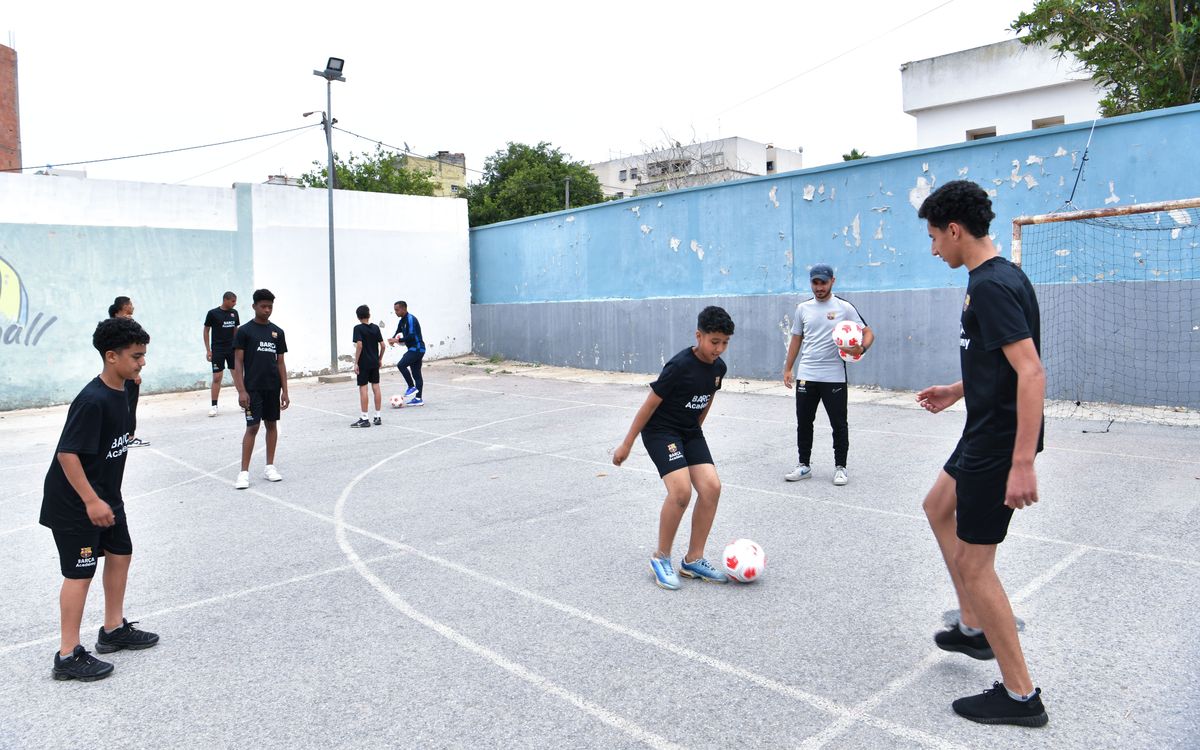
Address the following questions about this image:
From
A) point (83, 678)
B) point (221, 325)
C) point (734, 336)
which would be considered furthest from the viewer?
point (734, 336)

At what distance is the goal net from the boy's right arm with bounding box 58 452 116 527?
1116cm

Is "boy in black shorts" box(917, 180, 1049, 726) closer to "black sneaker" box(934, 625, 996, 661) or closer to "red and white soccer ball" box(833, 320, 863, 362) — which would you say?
"black sneaker" box(934, 625, 996, 661)

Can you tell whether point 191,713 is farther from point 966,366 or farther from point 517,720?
point 966,366

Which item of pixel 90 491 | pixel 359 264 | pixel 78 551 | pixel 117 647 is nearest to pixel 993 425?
pixel 90 491

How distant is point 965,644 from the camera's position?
3906mm

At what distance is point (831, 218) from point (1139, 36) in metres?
6.53

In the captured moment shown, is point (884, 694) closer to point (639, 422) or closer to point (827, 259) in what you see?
point (639, 422)

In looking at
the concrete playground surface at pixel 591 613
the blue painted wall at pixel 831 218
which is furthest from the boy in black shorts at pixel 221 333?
the blue painted wall at pixel 831 218

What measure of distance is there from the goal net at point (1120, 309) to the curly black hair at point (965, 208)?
8516 mm

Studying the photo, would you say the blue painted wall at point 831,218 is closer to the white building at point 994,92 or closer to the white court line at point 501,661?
the white court line at point 501,661

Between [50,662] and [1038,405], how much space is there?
193 inches

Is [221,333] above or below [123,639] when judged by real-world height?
above

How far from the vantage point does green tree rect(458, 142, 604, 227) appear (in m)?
41.3

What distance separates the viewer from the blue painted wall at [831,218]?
38.0 ft
